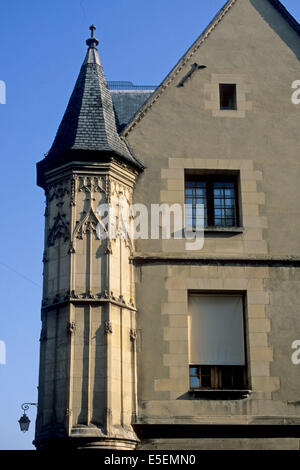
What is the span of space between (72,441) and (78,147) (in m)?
6.89

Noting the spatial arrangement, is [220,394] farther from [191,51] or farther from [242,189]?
[191,51]

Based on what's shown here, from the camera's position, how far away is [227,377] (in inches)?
704

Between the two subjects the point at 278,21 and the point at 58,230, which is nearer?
the point at 58,230

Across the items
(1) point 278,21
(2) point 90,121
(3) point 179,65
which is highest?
(1) point 278,21

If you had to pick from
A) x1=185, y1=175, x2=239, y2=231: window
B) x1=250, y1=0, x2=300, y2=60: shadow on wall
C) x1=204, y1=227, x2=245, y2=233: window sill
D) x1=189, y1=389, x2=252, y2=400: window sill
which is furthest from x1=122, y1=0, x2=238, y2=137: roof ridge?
x1=189, y1=389, x2=252, y2=400: window sill

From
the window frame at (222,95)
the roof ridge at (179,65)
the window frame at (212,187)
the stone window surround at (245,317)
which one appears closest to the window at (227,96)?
the window frame at (222,95)

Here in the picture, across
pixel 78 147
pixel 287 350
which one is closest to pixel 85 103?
pixel 78 147

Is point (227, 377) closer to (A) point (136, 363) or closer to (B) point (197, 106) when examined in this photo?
(A) point (136, 363)

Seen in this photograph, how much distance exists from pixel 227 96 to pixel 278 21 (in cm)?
270

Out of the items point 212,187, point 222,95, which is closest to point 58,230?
point 212,187

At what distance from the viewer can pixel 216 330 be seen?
60.0 ft

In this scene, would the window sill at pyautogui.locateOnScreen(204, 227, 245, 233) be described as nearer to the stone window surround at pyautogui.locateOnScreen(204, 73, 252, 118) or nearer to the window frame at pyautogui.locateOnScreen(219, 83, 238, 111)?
the stone window surround at pyautogui.locateOnScreen(204, 73, 252, 118)

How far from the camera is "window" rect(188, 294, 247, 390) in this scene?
17844 millimetres

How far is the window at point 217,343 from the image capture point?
58.5ft
